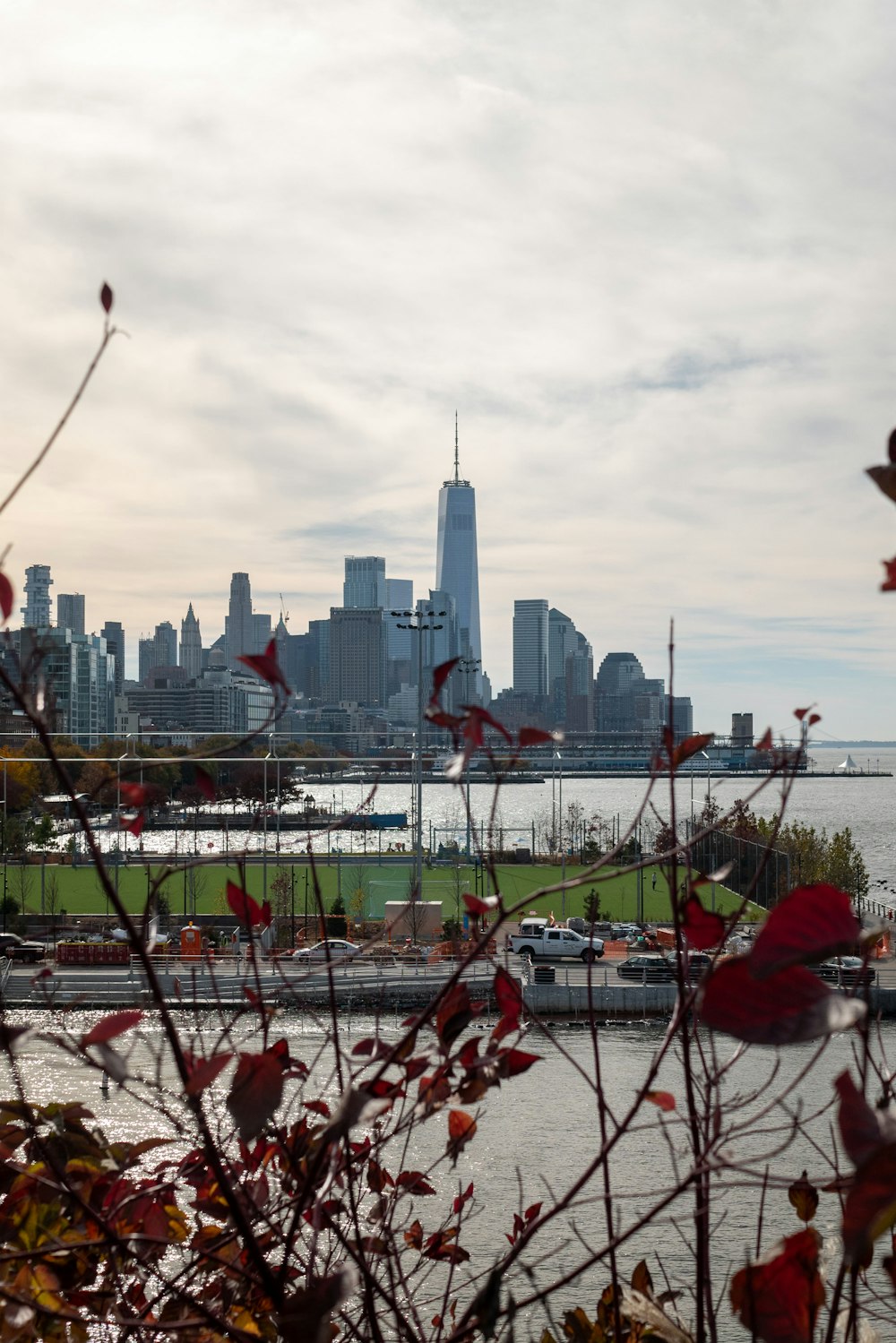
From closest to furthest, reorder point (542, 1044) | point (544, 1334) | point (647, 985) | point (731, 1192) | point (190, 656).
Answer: point (544, 1334), point (731, 1192), point (542, 1044), point (647, 985), point (190, 656)

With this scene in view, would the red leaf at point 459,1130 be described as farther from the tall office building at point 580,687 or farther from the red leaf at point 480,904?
the tall office building at point 580,687

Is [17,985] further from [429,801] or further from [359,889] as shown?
[429,801]

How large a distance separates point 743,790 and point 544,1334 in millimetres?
78896

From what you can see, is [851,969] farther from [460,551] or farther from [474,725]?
[460,551]

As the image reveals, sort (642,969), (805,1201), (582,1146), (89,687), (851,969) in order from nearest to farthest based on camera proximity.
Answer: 1. (805,1201)
2. (851,969)
3. (582,1146)
4. (642,969)
5. (89,687)

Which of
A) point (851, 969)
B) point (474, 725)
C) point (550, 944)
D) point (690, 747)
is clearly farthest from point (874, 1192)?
point (550, 944)

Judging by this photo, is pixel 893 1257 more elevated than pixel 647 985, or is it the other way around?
pixel 893 1257

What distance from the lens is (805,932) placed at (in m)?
0.47

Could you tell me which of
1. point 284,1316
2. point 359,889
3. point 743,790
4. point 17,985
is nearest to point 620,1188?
point 284,1316

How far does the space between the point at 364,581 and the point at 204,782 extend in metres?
172

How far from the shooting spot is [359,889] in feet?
67.1

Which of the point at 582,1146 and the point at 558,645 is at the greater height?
the point at 558,645

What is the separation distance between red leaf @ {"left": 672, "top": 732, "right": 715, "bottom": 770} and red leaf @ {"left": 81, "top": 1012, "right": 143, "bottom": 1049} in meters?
0.56

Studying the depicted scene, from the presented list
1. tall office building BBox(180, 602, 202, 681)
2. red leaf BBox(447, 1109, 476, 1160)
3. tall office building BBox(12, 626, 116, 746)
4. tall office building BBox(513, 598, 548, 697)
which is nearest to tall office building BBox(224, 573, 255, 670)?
tall office building BBox(180, 602, 202, 681)
